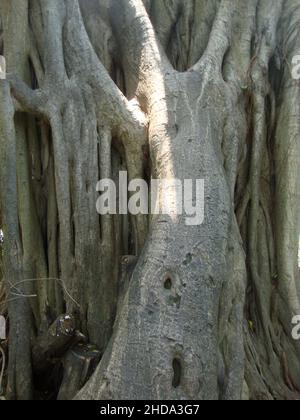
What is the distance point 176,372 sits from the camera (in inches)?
73.0

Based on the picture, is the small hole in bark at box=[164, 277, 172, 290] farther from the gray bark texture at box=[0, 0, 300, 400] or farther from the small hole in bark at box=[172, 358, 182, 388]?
the small hole in bark at box=[172, 358, 182, 388]

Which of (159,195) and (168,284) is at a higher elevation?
(159,195)

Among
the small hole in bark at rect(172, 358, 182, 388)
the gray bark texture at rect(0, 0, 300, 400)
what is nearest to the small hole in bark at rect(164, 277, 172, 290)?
the gray bark texture at rect(0, 0, 300, 400)

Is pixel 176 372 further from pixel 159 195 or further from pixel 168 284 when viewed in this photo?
pixel 159 195

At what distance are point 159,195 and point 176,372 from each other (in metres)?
0.85

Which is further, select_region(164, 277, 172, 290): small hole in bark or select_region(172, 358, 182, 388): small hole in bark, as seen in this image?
select_region(164, 277, 172, 290): small hole in bark

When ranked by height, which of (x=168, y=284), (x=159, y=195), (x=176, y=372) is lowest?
(x=176, y=372)

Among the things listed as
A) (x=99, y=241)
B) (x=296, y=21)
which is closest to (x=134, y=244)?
(x=99, y=241)

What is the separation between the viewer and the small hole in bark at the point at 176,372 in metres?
1.83

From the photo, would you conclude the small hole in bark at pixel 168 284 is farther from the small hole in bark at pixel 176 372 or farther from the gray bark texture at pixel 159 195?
the small hole in bark at pixel 176 372

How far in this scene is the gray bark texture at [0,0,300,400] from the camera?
1.96 metres

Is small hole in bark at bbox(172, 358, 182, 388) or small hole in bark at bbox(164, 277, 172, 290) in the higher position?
small hole in bark at bbox(164, 277, 172, 290)

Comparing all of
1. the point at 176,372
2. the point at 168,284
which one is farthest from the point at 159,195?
the point at 176,372

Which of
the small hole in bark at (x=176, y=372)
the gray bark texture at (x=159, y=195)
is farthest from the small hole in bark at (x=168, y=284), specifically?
the small hole in bark at (x=176, y=372)
